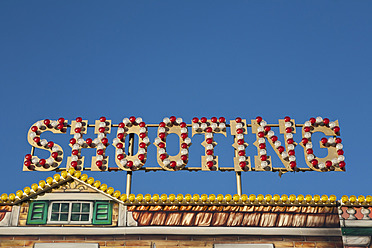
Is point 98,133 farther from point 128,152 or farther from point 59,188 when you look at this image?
point 59,188

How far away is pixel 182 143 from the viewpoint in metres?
21.1

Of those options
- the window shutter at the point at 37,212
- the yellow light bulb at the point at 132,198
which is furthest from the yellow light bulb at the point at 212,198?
the window shutter at the point at 37,212

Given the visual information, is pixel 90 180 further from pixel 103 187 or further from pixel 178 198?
pixel 178 198

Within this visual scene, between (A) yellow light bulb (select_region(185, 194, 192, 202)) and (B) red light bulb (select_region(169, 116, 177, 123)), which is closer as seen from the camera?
(A) yellow light bulb (select_region(185, 194, 192, 202))

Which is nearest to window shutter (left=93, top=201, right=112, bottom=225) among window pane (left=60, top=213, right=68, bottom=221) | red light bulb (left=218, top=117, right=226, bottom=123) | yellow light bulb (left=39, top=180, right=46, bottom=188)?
window pane (left=60, top=213, right=68, bottom=221)

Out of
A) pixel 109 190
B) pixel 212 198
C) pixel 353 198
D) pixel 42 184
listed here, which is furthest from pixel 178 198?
pixel 353 198

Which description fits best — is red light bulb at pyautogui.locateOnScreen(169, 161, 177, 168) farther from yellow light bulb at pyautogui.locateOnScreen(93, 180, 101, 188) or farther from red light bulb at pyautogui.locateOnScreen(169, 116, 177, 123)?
yellow light bulb at pyautogui.locateOnScreen(93, 180, 101, 188)

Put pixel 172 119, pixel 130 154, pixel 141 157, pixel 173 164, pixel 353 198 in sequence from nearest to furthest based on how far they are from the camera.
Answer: pixel 353 198 → pixel 173 164 → pixel 141 157 → pixel 130 154 → pixel 172 119

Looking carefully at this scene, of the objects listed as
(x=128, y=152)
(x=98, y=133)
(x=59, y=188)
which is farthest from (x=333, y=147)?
(x=59, y=188)

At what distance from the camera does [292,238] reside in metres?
17.4

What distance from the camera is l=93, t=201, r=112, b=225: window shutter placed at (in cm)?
1758

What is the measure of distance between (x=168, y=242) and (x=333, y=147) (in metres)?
8.90

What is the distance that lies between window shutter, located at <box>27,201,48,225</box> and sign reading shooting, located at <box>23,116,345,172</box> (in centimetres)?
258

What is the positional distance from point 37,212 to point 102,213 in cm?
234
